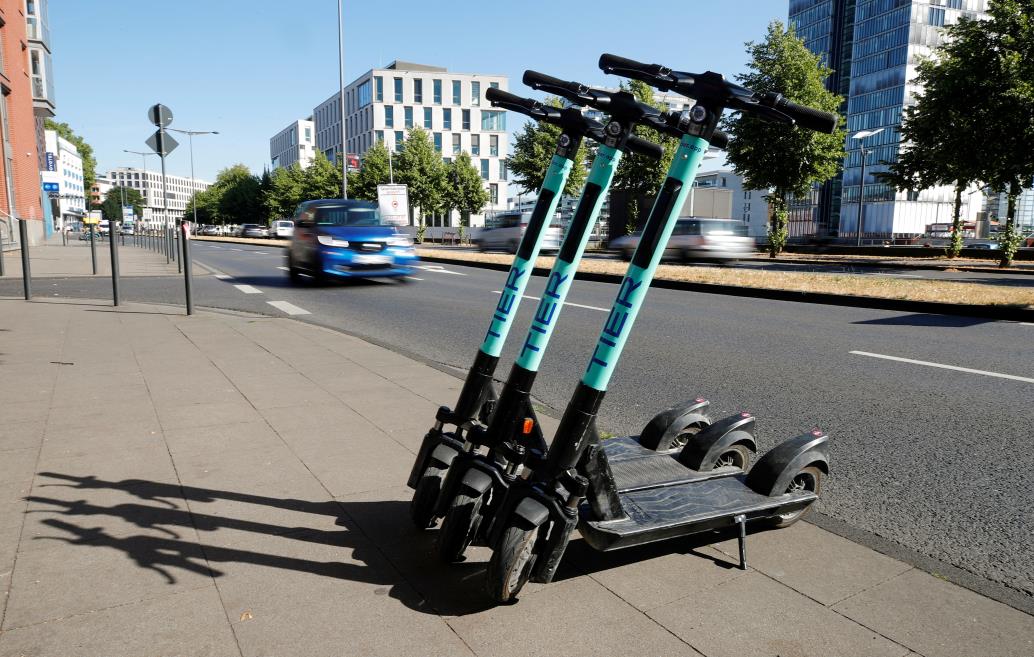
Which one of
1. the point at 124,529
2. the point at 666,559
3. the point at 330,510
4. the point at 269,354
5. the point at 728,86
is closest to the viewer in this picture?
the point at 728,86

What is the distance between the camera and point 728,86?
202cm

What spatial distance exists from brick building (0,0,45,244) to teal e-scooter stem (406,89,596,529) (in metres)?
38.1

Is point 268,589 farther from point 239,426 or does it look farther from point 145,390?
point 145,390

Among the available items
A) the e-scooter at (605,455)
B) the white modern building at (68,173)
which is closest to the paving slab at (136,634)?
the e-scooter at (605,455)

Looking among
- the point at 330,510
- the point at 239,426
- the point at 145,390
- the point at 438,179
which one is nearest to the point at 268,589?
the point at 330,510

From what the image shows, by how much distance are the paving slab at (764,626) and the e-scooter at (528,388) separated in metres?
0.63

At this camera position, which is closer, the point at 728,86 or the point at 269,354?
the point at 728,86

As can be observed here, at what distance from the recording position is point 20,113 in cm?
4191

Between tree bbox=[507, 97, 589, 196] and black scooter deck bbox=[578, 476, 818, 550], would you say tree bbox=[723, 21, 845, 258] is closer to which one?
tree bbox=[507, 97, 589, 196]

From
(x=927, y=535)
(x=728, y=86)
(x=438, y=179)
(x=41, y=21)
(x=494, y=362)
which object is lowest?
(x=927, y=535)

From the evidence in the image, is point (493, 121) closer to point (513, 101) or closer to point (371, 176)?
point (371, 176)

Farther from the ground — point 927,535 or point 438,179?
point 438,179

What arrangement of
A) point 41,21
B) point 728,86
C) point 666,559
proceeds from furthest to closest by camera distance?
point 41,21 → point 666,559 → point 728,86

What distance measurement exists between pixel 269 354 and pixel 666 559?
16.2ft
